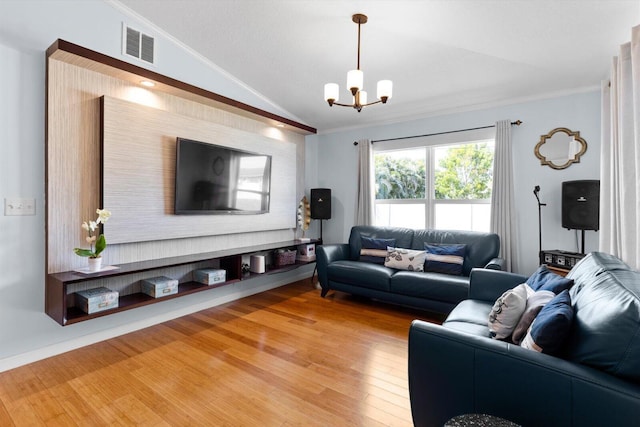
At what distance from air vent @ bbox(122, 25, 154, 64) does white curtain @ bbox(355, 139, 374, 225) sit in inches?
116

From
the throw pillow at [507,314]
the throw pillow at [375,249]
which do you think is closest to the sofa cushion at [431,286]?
the throw pillow at [375,249]

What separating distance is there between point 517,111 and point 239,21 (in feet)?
10.6

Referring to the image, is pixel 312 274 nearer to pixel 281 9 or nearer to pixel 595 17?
pixel 281 9

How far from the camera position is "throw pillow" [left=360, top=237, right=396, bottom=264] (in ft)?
13.2

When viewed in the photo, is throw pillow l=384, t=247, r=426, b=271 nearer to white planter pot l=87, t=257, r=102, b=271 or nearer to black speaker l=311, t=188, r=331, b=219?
black speaker l=311, t=188, r=331, b=219

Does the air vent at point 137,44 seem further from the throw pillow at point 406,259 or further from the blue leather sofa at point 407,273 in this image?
the throw pillow at point 406,259

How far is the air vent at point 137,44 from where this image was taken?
2.89 meters

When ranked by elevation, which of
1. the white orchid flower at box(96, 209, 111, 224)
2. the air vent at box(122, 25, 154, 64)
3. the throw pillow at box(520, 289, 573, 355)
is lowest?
the throw pillow at box(520, 289, 573, 355)

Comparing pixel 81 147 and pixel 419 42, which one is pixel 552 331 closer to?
pixel 419 42

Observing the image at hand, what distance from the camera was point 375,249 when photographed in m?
4.11

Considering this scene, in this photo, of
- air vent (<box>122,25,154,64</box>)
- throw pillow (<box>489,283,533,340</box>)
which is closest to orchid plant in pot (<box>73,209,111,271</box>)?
air vent (<box>122,25,154,64</box>)

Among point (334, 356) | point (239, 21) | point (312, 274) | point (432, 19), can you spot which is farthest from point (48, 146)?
point (312, 274)

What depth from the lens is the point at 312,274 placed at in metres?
5.26

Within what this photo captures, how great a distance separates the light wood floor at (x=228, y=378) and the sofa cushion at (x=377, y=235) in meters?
1.15
